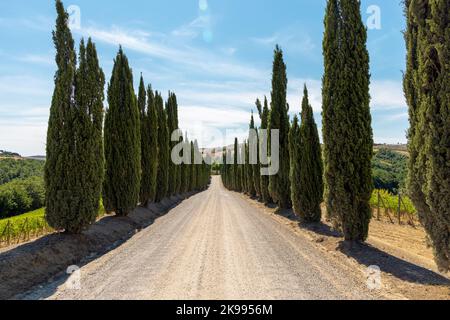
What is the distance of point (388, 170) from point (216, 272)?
74438 millimetres

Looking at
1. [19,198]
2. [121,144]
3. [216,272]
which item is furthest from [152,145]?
[19,198]

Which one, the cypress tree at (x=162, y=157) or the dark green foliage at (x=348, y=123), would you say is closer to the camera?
the dark green foliage at (x=348, y=123)

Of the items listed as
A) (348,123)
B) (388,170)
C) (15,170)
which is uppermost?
(348,123)

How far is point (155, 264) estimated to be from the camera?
25.6 ft

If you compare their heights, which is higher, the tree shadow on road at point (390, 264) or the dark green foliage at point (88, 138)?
the dark green foliage at point (88, 138)

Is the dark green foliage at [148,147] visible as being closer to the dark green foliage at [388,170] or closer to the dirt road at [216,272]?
the dirt road at [216,272]

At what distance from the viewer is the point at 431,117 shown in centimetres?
580

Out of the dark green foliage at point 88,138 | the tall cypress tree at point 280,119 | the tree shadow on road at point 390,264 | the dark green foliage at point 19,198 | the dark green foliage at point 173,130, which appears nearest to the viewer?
the tree shadow on road at point 390,264

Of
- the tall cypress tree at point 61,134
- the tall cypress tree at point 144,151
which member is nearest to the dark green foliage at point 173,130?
the tall cypress tree at point 144,151

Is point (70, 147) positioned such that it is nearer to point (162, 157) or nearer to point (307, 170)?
point (307, 170)

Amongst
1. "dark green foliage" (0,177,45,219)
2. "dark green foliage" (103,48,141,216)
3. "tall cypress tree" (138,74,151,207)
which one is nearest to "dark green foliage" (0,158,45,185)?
"dark green foliage" (0,177,45,219)

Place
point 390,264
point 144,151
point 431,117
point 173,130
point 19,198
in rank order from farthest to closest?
point 19,198 → point 173,130 → point 144,151 → point 390,264 → point 431,117

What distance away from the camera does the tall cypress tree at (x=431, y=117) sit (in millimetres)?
5605

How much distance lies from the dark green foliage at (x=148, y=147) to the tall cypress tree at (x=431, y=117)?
56.2 ft
